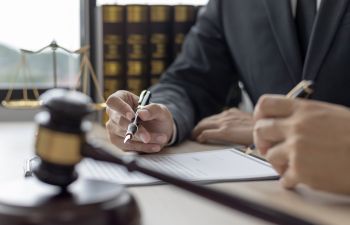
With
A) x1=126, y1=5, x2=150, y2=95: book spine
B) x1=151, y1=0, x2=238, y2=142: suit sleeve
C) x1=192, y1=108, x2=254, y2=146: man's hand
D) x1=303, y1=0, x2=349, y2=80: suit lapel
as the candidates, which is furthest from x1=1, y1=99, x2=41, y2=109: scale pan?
x1=303, y1=0, x2=349, y2=80: suit lapel

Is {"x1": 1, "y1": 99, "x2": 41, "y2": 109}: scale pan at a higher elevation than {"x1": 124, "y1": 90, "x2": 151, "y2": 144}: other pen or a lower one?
Result: lower

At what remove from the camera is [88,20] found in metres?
1.85

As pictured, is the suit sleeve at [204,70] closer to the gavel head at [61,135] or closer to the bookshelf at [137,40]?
the bookshelf at [137,40]

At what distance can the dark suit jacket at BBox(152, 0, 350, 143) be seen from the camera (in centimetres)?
132

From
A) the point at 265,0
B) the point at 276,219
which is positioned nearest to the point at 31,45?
the point at 265,0

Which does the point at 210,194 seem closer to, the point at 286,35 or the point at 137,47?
the point at 286,35

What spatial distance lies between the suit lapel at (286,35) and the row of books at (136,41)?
1.18 ft

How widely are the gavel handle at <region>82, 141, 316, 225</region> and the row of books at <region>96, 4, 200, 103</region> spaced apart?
1.09m

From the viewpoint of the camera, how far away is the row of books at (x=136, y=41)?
66.2 inches

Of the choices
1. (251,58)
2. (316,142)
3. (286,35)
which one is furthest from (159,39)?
(316,142)

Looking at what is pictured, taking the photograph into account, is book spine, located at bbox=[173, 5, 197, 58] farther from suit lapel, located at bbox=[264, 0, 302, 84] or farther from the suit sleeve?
suit lapel, located at bbox=[264, 0, 302, 84]

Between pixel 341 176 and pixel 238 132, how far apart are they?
1.71ft

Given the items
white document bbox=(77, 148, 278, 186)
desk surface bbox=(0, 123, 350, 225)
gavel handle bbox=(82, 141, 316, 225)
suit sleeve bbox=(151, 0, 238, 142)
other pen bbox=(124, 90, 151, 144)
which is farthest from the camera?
suit sleeve bbox=(151, 0, 238, 142)

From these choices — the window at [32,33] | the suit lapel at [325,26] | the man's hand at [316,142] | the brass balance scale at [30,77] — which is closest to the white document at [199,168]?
the man's hand at [316,142]
